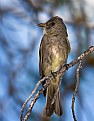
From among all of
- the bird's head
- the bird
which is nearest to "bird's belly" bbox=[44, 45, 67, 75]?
the bird

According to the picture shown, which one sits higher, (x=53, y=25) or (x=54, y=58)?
(x=53, y=25)

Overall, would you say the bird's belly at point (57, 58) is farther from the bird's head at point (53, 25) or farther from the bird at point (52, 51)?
the bird's head at point (53, 25)

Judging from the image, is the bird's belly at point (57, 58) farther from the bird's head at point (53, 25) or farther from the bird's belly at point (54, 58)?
the bird's head at point (53, 25)

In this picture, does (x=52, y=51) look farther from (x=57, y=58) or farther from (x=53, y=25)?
(x=53, y=25)

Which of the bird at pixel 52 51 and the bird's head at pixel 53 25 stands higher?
the bird's head at pixel 53 25

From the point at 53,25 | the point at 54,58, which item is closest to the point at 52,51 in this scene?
the point at 54,58

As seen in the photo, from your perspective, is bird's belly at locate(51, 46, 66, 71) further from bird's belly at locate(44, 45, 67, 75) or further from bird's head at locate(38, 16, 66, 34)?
bird's head at locate(38, 16, 66, 34)

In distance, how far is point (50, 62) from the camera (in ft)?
12.6

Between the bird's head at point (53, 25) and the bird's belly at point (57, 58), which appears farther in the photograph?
the bird's head at point (53, 25)

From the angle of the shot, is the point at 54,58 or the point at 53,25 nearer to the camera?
the point at 54,58

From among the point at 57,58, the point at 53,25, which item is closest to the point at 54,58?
the point at 57,58

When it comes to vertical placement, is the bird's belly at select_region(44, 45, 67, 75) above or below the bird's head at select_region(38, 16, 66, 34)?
below

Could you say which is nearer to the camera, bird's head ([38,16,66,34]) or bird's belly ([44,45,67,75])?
bird's belly ([44,45,67,75])

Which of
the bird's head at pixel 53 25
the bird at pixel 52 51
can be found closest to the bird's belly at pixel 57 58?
the bird at pixel 52 51
